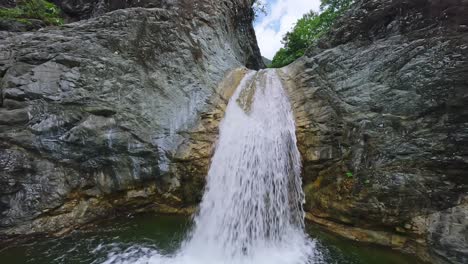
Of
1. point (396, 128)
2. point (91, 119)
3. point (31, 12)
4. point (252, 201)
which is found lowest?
point (252, 201)

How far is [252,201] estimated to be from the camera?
17.3 feet

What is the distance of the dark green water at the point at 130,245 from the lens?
13.4 ft

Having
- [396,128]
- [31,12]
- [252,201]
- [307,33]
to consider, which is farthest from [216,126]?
[307,33]

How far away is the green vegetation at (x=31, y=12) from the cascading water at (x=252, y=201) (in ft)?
24.9

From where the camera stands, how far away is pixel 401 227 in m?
4.40

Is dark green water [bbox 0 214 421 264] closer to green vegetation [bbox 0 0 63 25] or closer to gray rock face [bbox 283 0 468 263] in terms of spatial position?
gray rock face [bbox 283 0 468 263]

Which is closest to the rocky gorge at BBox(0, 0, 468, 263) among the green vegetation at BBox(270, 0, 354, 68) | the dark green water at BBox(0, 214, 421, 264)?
the dark green water at BBox(0, 214, 421, 264)

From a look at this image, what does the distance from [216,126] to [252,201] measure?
245 cm

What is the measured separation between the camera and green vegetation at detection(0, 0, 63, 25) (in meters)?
7.50

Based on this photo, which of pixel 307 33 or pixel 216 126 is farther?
pixel 307 33

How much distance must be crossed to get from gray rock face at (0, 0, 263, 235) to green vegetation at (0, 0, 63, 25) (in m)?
2.26

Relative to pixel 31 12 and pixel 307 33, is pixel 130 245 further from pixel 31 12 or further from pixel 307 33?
pixel 307 33

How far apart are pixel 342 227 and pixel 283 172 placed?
5.50 feet

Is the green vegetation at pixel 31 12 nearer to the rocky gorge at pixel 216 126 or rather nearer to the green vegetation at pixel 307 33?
the rocky gorge at pixel 216 126
